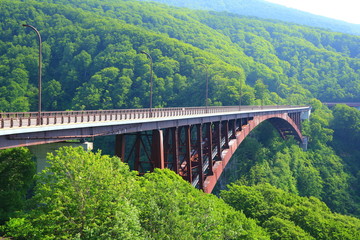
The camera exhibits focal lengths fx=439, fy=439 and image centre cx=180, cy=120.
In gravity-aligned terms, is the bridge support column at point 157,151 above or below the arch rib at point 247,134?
above

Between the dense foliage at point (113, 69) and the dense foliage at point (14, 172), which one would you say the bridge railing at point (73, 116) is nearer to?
the dense foliage at point (14, 172)

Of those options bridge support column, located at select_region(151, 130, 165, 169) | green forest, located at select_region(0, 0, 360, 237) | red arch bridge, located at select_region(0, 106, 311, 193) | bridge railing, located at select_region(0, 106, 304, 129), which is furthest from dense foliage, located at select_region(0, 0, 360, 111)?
bridge support column, located at select_region(151, 130, 165, 169)

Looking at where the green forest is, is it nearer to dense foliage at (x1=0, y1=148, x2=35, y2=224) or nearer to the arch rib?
dense foliage at (x1=0, y1=148, x2=35, y2=224)

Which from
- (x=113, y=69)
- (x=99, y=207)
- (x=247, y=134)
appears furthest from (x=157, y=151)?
(x=113, y=69)

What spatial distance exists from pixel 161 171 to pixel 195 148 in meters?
18.0

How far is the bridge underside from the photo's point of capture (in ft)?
116

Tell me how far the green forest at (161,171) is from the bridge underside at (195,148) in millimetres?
3400

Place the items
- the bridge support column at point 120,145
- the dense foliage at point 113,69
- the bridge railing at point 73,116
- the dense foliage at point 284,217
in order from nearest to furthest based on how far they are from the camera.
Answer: the bridge railing at point 73,116 → the bridge support column at point 120,145 → the dense foliage at point 284,217 → the dense foliage at point 113,69

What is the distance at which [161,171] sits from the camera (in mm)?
31141

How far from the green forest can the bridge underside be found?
3400mm

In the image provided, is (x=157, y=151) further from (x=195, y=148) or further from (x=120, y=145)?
(x=195, y=148)

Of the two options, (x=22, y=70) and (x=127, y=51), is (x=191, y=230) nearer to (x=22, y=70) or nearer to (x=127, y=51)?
(x=22, y=70)

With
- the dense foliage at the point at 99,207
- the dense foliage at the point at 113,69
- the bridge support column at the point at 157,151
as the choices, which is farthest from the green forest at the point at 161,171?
the bridge support column at the point at 157,151

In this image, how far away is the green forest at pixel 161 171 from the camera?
21078mm
